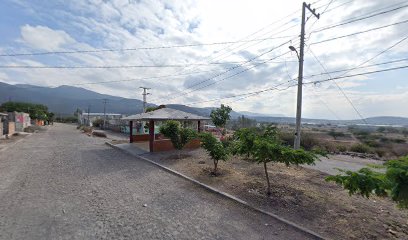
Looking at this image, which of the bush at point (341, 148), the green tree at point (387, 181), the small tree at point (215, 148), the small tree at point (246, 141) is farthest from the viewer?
the bush at point (341, 148)

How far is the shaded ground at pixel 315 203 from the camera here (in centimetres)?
509

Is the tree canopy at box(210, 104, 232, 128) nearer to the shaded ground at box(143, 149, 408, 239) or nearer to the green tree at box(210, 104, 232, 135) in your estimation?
the green tree at box(210, 104, 232, 135)

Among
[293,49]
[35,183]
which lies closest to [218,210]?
[35,183]

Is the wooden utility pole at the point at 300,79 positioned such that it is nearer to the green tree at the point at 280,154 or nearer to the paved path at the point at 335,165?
the paved path at the point at 335,165

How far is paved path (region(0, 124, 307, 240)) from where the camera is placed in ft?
15.8

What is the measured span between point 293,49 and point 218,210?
1067 centimetres

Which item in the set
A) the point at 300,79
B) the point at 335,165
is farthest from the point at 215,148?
the point at 335,165

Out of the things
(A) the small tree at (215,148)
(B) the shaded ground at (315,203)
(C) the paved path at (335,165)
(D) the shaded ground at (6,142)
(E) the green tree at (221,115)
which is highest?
(E) the green tree at (221,115)

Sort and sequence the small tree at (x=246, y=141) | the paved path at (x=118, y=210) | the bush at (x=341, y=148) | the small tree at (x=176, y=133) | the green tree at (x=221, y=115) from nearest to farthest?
the paved path at (x=118, y=210)
the small tree at (x=246, y=141)
the small tree at (x=176, y=133)
the green tree at (x=221, y=115)
the bush at (x=341, y=148)

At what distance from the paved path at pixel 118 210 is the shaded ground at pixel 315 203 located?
67 centimetres

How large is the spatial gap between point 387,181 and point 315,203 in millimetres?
2573

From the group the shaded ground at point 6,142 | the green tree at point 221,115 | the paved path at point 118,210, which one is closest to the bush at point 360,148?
the green tree at point 221,115

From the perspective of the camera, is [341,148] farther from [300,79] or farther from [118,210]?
[118,210]

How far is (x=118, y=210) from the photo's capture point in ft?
19.5
